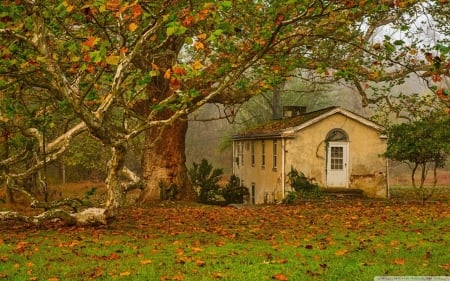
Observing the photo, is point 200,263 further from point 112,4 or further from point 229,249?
point 112,4

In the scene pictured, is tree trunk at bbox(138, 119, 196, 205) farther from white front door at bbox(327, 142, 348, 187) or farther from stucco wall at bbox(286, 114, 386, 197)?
white front door at bbox(327, 142, 348, 187)

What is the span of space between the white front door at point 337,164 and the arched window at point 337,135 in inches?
9.0

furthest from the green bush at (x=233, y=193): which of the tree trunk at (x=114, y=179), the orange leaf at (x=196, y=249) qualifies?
the orange leaf at (x=196, y=249)

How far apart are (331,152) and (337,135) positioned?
40.4 inches

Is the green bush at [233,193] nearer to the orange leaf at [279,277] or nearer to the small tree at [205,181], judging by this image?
the small tree at [205,181]

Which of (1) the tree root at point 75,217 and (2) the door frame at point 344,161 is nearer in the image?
(1) the tree root at point 75,217

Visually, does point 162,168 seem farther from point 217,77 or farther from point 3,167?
point 3,167

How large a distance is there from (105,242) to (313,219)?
8.33 m

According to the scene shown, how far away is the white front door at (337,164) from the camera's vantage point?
29641 millimetres

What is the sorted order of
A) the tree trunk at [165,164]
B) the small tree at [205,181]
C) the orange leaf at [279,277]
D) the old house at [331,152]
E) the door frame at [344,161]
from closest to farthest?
the orange leaf at [279,277] → the tree trunk at [165,164] → the small tree at [205,181] → the old house at [331,152] → the door frame at [344,161]

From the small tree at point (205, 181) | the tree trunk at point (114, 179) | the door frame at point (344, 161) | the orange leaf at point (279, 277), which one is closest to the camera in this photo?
the orange leaf at point (279, 277)

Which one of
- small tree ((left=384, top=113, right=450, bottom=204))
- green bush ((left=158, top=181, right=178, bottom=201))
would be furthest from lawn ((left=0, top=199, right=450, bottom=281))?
green bush ((left=158, top=181, right=178, bottom=201))

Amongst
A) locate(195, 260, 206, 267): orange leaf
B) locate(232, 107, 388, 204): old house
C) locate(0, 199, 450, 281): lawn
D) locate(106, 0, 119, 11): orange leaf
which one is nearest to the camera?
locate(0, 199, 450, 281): lawn

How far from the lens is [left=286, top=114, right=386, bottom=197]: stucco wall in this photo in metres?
29.3
